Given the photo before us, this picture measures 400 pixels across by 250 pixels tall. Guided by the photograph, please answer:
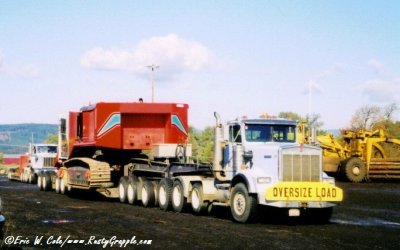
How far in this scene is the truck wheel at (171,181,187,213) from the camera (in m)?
19.8

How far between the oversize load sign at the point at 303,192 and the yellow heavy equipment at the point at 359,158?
23231 mm

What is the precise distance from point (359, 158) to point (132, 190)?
20.5 meters

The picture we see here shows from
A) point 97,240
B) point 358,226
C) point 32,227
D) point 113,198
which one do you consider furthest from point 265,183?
point 113,198

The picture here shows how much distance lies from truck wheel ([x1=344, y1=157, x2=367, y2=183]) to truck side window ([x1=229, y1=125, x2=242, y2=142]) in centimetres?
2255

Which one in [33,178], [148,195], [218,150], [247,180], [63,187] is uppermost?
[218,150]

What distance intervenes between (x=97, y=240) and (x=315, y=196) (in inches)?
241

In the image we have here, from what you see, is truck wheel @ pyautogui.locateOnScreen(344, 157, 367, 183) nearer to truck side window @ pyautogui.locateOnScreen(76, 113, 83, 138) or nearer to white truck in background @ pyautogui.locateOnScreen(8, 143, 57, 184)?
white truck in background @ pyautogui.locateOnScreen(8, 143, 57, 184)

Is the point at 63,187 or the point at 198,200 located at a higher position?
the point at 198,200

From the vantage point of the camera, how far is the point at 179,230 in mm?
14633

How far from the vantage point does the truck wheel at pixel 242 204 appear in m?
16.0

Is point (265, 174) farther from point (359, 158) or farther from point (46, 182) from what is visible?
point (359, 158)

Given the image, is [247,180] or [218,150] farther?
[218,150]

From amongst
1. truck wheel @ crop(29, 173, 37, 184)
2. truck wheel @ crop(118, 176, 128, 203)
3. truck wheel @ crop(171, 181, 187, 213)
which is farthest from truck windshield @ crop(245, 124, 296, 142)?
truck wheel @ crop(29, 173, 37, 184)

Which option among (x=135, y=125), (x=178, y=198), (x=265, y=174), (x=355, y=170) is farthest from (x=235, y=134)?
(x=355, y=170)
